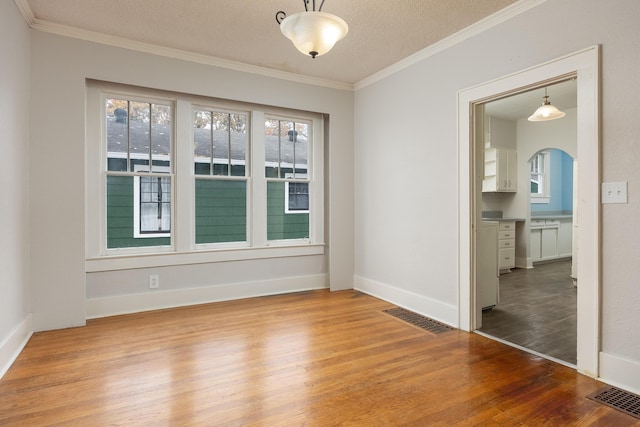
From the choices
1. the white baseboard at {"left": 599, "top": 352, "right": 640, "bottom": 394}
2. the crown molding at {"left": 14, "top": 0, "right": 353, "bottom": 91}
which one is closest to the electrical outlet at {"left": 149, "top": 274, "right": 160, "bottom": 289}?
the crown molding at {"left": 14, "top": 0, "right": 353, "bottom": 91}

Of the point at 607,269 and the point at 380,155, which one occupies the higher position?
the point at 380,155

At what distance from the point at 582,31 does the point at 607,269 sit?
1.63 meters

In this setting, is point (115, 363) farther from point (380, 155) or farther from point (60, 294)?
point (380, 155)

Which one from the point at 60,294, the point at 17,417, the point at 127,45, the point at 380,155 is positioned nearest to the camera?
the point at 17,417

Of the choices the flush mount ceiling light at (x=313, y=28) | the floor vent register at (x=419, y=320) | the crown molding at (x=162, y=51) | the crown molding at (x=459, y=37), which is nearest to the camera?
the flush mount ceiling light at (x=313, y=28)

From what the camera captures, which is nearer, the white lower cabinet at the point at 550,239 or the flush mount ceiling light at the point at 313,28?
the flush mount ceiling light at the point at 313,28

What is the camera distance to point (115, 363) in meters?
2.61

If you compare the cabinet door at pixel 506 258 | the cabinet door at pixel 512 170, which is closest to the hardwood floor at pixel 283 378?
the cabinet door at pixel 506 258

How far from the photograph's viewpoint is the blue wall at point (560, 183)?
313 inches

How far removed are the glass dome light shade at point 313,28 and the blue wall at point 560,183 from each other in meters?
7.50

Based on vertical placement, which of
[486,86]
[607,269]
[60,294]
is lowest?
[60,294]

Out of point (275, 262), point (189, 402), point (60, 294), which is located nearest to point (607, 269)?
point (189, 402)

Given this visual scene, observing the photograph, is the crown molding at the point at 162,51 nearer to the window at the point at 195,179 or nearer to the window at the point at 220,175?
the window at the point at 195,179

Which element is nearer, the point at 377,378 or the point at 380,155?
the point at 377,378
